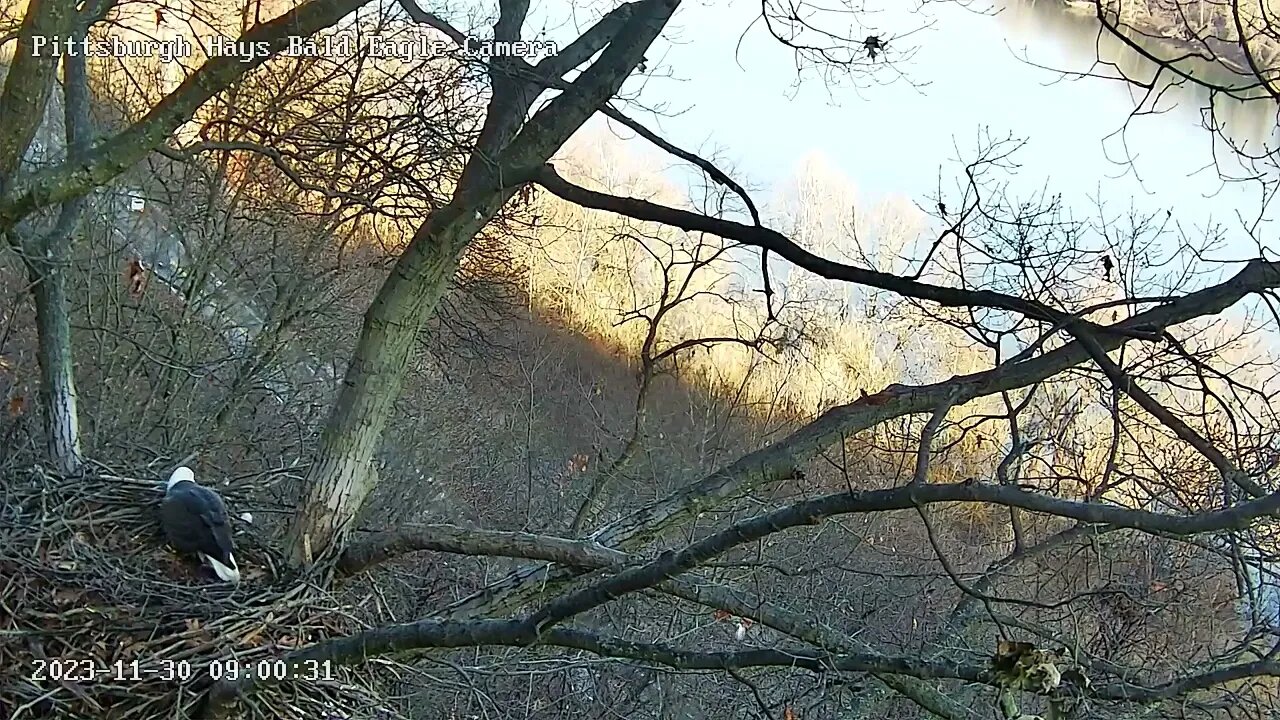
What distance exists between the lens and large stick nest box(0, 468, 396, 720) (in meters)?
2.62

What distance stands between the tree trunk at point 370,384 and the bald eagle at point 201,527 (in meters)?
0.22

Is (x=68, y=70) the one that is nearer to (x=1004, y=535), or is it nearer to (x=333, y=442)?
(x=333, y=442)

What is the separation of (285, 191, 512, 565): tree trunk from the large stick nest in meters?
0.17

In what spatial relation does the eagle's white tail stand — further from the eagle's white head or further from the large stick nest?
the eagle's white head

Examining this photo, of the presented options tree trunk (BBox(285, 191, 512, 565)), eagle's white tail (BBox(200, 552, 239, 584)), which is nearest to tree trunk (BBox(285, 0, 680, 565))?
tree trunk (BBox(285, 191, 512, 565))

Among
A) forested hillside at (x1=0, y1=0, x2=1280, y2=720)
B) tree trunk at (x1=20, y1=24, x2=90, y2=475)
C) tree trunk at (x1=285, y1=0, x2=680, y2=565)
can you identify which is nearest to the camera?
forested hillside at (x1=0, y1=0, x2=1280, y2=720)

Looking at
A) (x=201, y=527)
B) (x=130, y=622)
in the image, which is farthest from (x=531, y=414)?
(x=130, y=622)

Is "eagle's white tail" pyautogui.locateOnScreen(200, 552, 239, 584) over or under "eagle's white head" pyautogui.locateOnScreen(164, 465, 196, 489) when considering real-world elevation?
under

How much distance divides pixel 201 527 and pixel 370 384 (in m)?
0.61

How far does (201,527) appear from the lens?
293 cm

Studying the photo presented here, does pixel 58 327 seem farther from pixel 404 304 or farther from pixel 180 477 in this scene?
pixel 404 304

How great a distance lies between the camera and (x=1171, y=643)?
5582 millimetres

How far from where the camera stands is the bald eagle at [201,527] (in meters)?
2.91

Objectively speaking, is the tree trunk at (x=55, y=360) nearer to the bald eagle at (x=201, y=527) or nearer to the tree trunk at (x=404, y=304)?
the bald eagle at (x=201, y=527)
